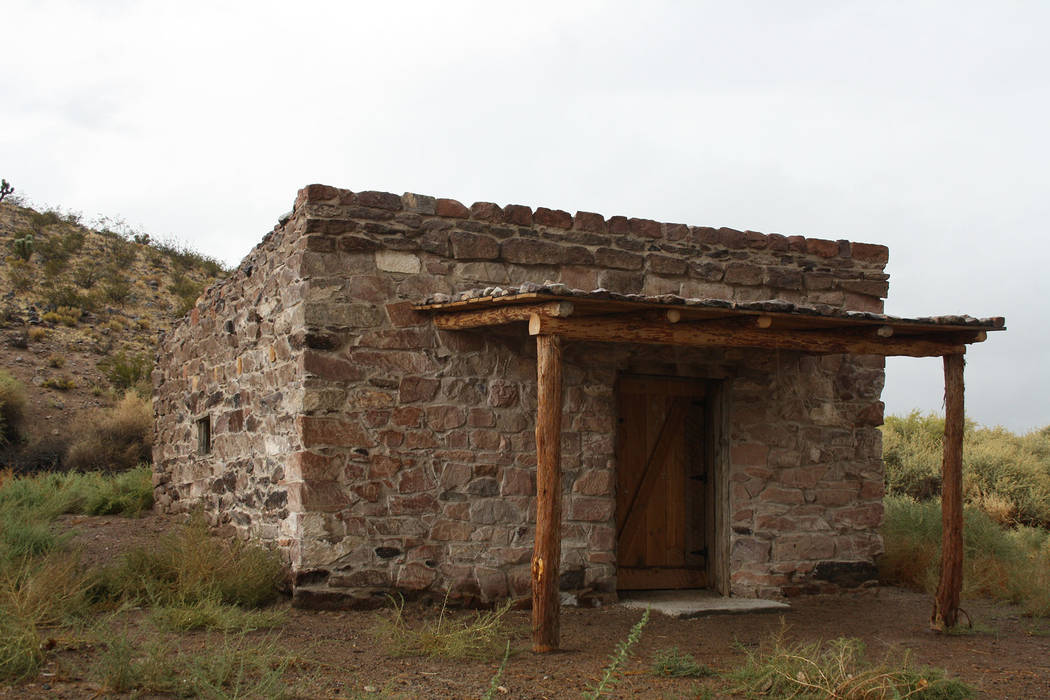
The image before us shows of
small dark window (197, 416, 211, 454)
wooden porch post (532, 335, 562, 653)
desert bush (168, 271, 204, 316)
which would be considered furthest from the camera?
desert bush (168, 271, 204, 316)

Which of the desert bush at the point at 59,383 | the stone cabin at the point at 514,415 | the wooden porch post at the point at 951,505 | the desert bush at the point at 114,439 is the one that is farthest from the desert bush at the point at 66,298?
the wooden porch post at the point at 951,505

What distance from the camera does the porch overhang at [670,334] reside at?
18.5ft

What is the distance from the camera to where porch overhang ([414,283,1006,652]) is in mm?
5633

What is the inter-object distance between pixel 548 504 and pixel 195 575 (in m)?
2.77

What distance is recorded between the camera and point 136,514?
10.8 meters

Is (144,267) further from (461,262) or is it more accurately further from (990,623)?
(990,623)

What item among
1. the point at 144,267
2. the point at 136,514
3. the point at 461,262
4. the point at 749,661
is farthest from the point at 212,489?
the point at 144,267

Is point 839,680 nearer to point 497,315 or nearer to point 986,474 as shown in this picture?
point 497,315

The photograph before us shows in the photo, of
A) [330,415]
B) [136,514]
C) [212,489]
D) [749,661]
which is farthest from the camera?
[136,514]

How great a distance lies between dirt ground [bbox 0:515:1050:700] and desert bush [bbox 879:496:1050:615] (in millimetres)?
215

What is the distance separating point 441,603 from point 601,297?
2798 millimetres

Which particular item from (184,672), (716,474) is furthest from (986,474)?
(184,672)

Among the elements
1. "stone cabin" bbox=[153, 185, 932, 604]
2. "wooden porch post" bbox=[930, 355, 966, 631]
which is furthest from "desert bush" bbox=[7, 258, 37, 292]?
"wooden porch post" bbox=[930, 355, 966, 631]

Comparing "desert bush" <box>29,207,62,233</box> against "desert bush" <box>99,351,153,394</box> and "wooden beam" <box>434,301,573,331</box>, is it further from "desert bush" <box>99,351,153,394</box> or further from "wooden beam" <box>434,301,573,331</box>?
"wooden beam" <box>434,301,573,331</box>
